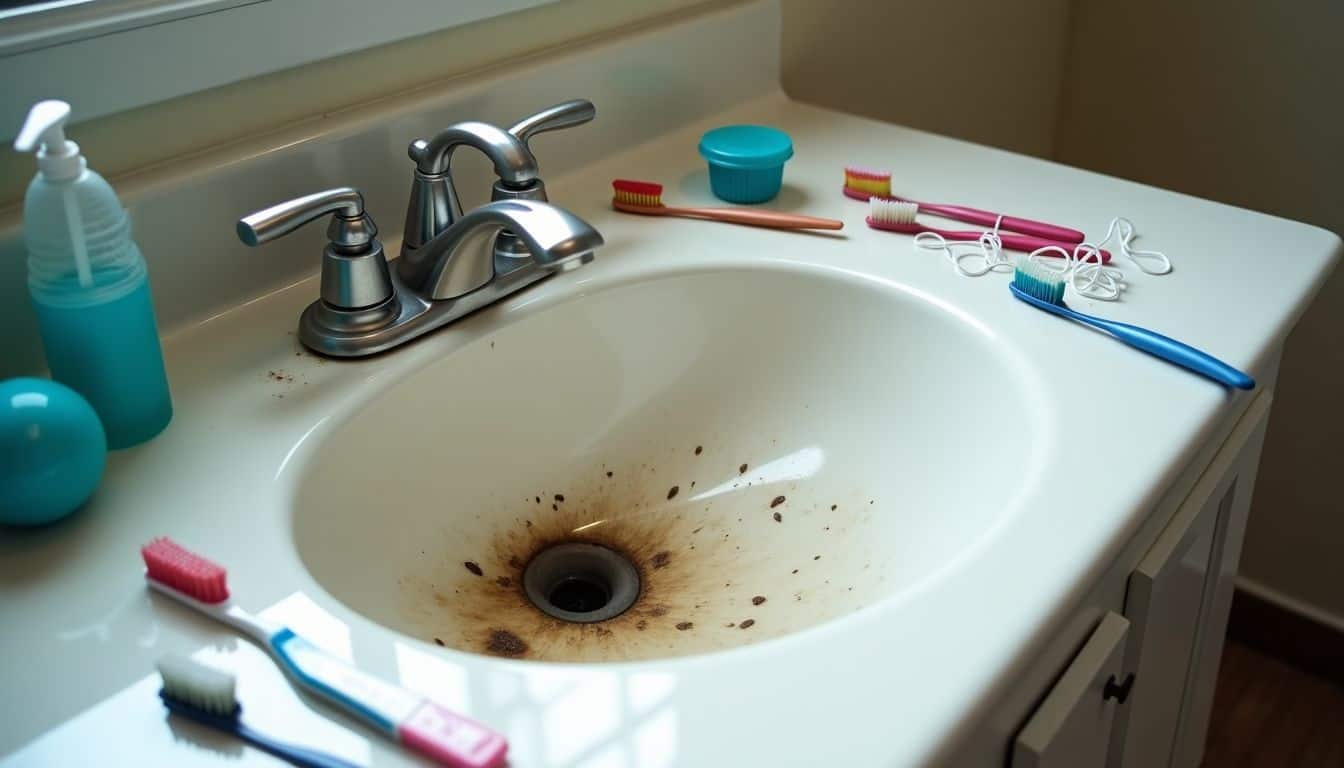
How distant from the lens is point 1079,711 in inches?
26.9

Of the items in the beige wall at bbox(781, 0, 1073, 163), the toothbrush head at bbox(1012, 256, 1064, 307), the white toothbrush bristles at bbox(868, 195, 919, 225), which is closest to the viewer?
the toothbrush head at bbox(1012, 256, 1064, 307)

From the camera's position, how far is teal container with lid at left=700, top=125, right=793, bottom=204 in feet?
3.14

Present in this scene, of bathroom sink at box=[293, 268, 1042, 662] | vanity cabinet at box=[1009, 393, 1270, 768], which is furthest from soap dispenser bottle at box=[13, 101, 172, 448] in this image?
vanity cabinet at box=[1009, 393, 1270, 768]

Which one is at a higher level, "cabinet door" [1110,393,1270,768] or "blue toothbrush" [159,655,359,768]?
"blue toothbrush" [159,655,359,768]

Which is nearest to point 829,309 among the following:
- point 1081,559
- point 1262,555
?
point 1081,559

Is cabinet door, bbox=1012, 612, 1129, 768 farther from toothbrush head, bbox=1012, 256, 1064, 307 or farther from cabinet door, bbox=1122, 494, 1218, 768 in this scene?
toothbrush head, bbox=1012, 256, 1064, 307

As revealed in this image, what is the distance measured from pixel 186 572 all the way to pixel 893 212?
0.58 meters

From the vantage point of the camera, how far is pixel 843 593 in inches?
28.9

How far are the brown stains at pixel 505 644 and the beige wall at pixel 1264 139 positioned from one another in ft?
4.17

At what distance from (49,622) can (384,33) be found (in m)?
0.48

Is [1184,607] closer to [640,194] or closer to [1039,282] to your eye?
[1039,282]

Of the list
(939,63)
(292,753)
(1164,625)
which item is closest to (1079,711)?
(1164,625)

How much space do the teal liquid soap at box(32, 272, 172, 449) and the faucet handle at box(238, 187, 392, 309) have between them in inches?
3.8

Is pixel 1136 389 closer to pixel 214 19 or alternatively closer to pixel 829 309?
pixel 829 309
